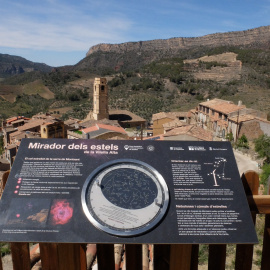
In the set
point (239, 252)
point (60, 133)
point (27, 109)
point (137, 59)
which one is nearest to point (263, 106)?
point (60, 133)

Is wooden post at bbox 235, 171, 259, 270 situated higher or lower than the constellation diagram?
lower

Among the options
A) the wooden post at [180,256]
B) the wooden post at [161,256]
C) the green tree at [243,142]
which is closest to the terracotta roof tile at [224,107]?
the green tree at [243,142]

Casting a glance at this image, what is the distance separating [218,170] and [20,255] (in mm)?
1657

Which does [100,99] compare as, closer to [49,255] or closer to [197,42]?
[49,255]

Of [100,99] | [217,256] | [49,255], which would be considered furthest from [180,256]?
[100,99]

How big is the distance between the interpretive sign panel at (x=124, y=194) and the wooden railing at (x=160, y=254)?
194 millimetres

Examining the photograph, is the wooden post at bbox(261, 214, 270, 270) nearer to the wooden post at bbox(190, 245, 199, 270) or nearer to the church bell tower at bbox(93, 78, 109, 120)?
the wooden post at bbox(190, 245, 199, 270)

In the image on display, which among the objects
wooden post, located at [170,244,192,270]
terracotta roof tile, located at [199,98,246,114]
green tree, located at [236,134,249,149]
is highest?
wooden post, located at [170,244,192,270]

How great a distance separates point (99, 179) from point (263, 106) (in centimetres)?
4090

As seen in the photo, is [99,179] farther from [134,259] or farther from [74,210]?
[134,259]

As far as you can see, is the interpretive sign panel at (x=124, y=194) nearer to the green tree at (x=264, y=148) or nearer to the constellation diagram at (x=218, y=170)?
the constellation diagram at (x=218, y=170)

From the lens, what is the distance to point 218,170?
88.1 inches

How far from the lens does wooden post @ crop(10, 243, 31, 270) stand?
215 cm

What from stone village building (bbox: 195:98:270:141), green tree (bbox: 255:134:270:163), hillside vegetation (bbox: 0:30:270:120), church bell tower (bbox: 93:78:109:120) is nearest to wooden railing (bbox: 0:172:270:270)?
green tree (bbox: 255:134:270:163)
